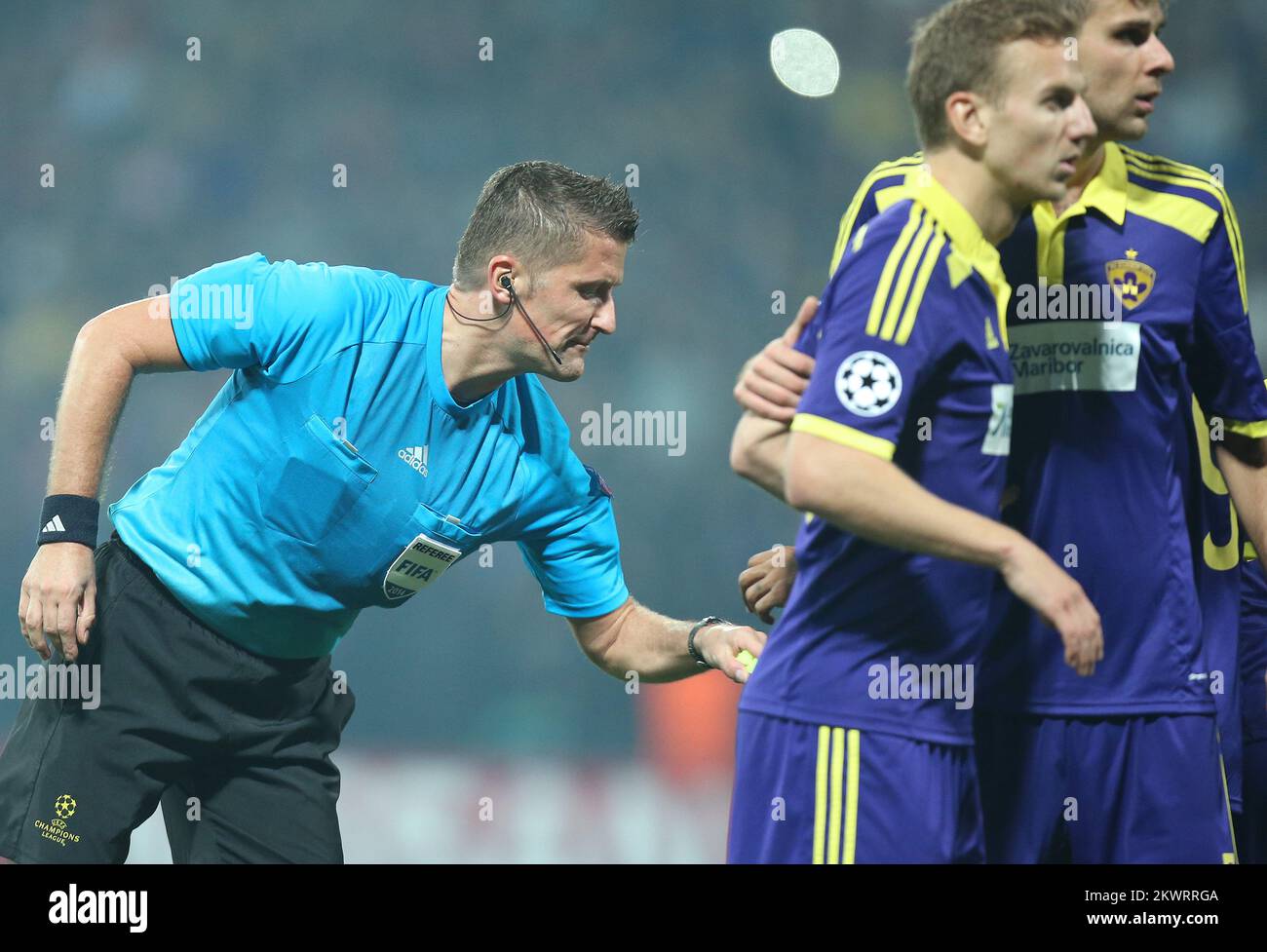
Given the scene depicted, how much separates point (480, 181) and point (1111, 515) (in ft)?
16.2

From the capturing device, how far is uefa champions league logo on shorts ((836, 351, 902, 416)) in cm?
179

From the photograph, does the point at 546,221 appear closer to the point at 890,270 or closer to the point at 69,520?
the point at 69,520

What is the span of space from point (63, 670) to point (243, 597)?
1.19 ft

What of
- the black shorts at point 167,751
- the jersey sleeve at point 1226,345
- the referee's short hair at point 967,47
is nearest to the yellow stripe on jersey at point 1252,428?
the jersey sleeve at point 1226,345

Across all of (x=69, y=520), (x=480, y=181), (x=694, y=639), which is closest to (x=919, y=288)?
(x=694, y=639)

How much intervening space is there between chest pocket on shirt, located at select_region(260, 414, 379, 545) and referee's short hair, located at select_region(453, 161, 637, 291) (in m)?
0.46

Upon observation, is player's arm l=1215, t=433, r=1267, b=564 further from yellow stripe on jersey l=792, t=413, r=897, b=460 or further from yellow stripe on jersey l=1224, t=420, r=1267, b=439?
yellow stripe on jersey l=792, t=413, r=897, b=460

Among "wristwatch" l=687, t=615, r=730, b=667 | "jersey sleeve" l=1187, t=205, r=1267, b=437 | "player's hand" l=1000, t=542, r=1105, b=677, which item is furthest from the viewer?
"wristwatch" l=687, t=615, r=730, b=667

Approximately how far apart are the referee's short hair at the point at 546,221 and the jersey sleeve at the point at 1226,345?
3.86 ft

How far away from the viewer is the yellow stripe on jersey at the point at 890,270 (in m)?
1.81

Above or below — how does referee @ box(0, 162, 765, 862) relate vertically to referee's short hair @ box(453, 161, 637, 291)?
below

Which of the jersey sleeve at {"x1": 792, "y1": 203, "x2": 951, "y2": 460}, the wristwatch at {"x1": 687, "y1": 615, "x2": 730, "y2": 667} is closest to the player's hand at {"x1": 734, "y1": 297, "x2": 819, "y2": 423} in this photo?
the jersey sleeve at {"x1": 792, "y1": 203, "x2": 951, "y2": 460}

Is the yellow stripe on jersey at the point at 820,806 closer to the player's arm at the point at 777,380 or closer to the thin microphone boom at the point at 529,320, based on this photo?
the player's arm at the point at 777,380
